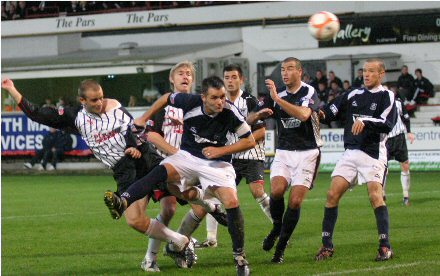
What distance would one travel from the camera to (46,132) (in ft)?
111

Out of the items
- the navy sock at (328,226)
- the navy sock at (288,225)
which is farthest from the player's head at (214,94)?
the navy sock at (328,226)

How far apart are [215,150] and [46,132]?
24.9 m

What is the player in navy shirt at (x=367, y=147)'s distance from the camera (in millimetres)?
10617

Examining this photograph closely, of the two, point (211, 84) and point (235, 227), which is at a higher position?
point (211, 84)

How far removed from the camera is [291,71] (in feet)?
35.2

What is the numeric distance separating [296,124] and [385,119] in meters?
0.98

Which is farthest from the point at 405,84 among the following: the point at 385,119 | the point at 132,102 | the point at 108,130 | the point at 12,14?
the point at 108,130

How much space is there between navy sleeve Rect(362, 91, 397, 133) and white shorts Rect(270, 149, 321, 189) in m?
0.75

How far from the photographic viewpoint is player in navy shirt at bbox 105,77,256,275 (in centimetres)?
953

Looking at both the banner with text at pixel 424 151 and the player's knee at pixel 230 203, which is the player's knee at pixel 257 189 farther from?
the banner with text at pixel 424 151

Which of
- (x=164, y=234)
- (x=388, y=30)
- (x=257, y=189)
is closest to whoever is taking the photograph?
(x=164, y=234)

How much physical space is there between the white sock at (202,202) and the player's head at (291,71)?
1628 millimetres

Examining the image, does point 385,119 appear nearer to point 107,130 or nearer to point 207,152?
point 207,152

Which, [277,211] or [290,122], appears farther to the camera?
[277,211]
